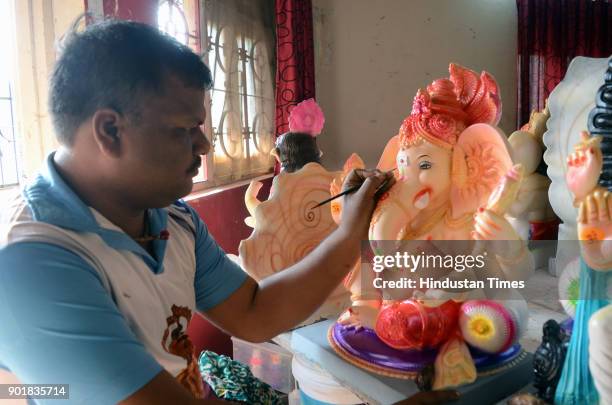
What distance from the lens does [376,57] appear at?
3541 mm

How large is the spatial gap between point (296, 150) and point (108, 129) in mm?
944

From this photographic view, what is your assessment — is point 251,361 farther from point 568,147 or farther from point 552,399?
point 568,147

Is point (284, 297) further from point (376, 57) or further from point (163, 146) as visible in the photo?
point (376, 57)

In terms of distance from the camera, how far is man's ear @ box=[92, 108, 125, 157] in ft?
2.22

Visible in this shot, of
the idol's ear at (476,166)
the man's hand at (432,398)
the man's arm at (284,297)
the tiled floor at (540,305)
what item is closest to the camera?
the man's hand at (432,398)

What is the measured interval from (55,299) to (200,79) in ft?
1.24

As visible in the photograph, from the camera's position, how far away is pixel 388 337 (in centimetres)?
116

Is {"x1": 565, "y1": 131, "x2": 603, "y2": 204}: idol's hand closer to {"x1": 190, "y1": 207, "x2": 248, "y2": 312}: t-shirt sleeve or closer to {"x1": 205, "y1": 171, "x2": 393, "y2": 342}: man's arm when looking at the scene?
{"x1": 205, "y1": 171, "x2": 393, "y2": 342}: man's arm

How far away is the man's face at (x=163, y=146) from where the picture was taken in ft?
2.28

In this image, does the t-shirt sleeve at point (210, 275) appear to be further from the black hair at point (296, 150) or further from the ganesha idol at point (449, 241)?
the black hair at point (296, 150)

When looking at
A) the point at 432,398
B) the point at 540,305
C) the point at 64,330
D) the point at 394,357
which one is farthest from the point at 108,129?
the point at 540,305

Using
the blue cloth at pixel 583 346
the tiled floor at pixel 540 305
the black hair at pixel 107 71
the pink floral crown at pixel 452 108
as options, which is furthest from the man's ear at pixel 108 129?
the tiled floor at pixel 540 305

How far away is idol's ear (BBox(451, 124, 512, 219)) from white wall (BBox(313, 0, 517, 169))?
7.53ft

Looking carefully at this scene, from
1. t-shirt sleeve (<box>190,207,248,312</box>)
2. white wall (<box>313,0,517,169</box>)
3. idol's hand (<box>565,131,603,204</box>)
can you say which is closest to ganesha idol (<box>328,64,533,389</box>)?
idol's hand (<box>565,131,603,204</box>)
